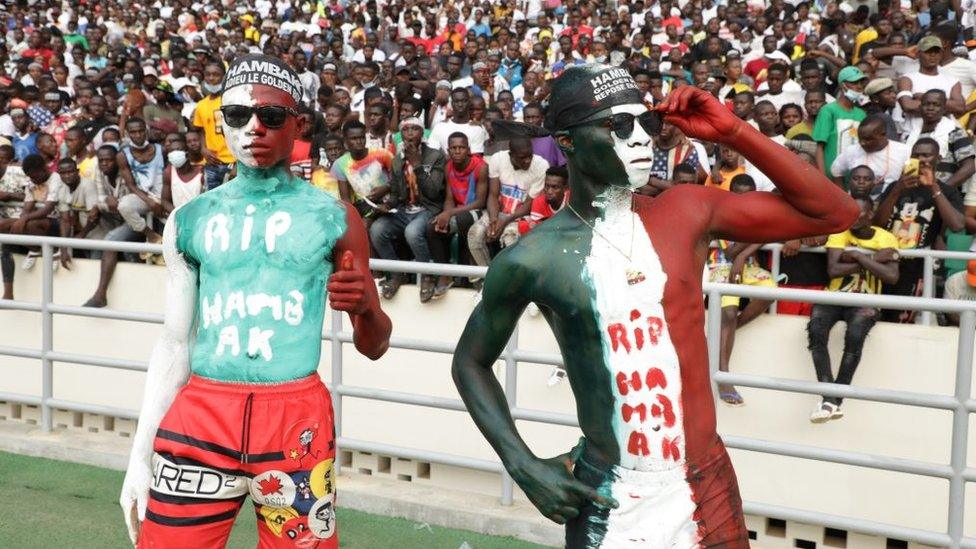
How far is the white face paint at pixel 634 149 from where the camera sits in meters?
2.89

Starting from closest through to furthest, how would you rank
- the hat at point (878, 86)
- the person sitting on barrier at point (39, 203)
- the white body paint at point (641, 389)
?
1. the white body paint at point (641, 389)
2. the hat at point (878, 86)
3. the person sitting on barrier at point (39, 203)

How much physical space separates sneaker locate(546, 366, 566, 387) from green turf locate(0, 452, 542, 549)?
3.46 feet

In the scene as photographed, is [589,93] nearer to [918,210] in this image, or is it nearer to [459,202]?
[918,210]

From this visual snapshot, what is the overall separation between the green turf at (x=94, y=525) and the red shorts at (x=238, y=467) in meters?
2.41

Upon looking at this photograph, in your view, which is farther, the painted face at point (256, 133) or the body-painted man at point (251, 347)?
the painted face at point (256, 133)

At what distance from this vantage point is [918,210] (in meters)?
7.46

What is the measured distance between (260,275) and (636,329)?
1312 mm

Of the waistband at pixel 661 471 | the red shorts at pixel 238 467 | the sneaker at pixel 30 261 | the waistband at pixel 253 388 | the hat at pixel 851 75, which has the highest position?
the hat at pixel 851 75

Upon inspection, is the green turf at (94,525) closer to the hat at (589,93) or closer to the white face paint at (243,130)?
the white face paint at (243,130)

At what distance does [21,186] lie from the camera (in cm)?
1018

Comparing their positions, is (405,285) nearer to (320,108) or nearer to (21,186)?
(21,186)

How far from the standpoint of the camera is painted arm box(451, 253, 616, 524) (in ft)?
9.33

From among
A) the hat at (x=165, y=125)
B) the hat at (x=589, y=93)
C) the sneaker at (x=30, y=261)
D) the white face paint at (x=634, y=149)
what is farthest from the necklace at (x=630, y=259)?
the hat at (x=165, y=125)

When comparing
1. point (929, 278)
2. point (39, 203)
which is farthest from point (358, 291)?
point (39, 203)
